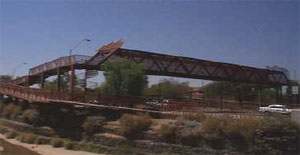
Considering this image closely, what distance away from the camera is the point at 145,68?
60062mm

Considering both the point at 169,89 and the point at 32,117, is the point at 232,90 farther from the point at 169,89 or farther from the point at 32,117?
the point at 32,117

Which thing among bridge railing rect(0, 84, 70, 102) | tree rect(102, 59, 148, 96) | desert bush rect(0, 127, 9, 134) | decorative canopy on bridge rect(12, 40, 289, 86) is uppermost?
decorative canopy on bridge rect(12, 40, 289, 86)

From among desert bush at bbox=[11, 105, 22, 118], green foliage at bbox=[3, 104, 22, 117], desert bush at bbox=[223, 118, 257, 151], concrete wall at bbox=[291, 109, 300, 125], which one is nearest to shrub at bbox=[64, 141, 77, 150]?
desert bush at bbox=[223, 118, 257, 151]

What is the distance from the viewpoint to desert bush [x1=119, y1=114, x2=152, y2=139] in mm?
37125

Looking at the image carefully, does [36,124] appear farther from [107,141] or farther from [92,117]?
[107,141]

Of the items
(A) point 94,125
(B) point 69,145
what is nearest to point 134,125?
(A) point 94,125

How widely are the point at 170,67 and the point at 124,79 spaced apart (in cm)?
1510

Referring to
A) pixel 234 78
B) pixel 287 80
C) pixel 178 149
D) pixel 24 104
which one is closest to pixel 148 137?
pixel 178 149


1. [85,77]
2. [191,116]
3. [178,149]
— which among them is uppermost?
[85,77]

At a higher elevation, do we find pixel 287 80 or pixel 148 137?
pixel 287 80

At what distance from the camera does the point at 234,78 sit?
7400cm

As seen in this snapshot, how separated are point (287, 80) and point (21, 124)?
175 ft

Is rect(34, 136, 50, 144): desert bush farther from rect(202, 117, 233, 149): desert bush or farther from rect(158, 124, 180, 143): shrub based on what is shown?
rect(202, 117, 233, 149): desert bush

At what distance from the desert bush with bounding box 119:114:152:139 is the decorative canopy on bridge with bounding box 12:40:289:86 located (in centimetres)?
1908
